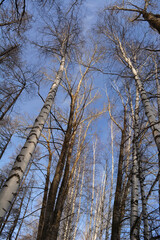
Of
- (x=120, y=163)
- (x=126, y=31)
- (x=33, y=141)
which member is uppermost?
(x=126, y=31)

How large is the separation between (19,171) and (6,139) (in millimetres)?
8608

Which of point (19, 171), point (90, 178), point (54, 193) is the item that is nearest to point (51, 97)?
point (19, 171)

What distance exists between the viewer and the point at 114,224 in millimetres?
4012

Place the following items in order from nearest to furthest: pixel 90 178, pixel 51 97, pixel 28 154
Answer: pixel 28 154 → pixel 51 97 → pixel 90 178

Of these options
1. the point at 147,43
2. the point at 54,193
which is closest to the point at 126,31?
the point at 147,43

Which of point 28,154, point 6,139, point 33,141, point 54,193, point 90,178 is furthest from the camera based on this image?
point 90,178

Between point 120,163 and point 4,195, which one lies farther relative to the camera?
point 120,163

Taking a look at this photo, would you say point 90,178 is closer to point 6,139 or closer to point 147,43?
point 6,139

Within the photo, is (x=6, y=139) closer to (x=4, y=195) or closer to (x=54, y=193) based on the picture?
(x=54, y=193)

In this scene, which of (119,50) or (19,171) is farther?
(119,50)

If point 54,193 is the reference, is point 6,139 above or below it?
above

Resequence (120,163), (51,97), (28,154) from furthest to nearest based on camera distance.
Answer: (120,163)
(51,97)
(28,154)

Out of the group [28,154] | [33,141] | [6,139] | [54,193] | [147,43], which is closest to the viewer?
[28,154]

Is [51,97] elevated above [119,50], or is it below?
below
